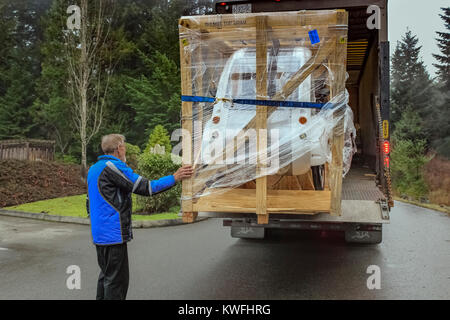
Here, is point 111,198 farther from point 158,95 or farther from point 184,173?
point 158,95

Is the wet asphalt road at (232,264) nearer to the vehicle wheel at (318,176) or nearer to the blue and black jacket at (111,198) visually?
the vehicle wheel at (318,176)

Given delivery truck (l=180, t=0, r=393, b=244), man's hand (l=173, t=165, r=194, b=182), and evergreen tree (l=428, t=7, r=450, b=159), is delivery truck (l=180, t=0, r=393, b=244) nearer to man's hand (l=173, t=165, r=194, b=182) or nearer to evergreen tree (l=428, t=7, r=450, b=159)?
man's hand (l=173, t=165, r=194, b=182)

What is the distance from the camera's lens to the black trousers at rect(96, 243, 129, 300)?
411 cm

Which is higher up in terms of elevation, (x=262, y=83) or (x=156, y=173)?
(x=262, y=83)

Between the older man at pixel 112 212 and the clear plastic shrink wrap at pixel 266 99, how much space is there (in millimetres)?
835

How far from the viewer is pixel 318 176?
16.4 feet

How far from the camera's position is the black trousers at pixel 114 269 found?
411 centimetres

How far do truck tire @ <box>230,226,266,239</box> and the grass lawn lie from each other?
364 cm

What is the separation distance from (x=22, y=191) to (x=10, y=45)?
22622mm

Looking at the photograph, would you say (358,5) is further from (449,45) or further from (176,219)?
(449,45)

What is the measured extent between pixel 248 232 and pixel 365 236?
196cm

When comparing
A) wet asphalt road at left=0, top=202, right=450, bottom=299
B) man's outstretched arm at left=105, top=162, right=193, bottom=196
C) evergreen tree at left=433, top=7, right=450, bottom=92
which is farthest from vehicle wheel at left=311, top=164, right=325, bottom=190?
evergreen tree at left=433, top=7, right=450, bottom=92

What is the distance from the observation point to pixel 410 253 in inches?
302

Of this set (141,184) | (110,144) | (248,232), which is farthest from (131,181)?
(248,232)
